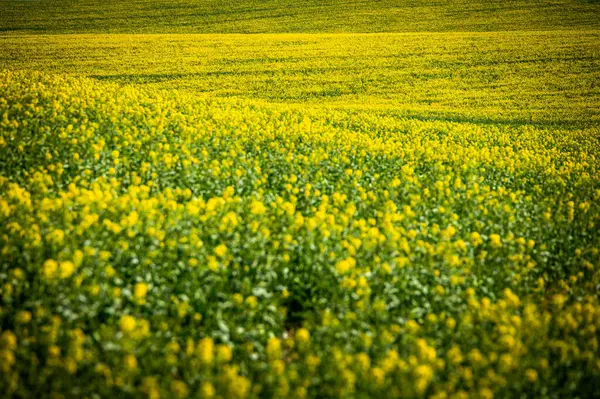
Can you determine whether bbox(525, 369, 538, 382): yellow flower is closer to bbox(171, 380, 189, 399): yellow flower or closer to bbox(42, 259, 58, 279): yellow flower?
bbox(171, 380, 189, 399): yellow flower

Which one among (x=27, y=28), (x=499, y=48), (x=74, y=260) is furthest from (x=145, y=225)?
(x=27, y=28)

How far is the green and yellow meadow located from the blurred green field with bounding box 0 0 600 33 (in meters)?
24.3

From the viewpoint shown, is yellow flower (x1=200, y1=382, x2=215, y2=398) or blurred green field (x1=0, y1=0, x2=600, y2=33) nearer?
yellow flower (x1=200, y1=382, x2=215, y2=398)

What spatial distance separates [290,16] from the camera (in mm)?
40812

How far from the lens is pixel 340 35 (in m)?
33.2

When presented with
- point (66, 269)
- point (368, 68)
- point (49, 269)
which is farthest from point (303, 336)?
point (368, 68)

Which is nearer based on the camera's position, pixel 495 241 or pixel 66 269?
pixel 66 269

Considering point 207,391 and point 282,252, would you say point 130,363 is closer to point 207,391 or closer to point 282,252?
point 207,391

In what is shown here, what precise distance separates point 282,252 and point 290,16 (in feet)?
128

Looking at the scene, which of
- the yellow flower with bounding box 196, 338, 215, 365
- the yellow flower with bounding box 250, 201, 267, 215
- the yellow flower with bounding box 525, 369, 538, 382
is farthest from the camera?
the yellow flower with bounding box 250, 201, 267, 215

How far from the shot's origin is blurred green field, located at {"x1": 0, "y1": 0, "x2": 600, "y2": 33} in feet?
119

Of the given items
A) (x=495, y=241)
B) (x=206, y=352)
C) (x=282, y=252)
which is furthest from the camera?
(x=495, y=241)

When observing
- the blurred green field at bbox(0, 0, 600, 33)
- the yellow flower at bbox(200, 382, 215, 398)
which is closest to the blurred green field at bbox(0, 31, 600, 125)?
the blurred green field at bbox(0, 0, 600, 33)

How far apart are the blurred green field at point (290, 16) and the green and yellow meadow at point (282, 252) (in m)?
24.3
